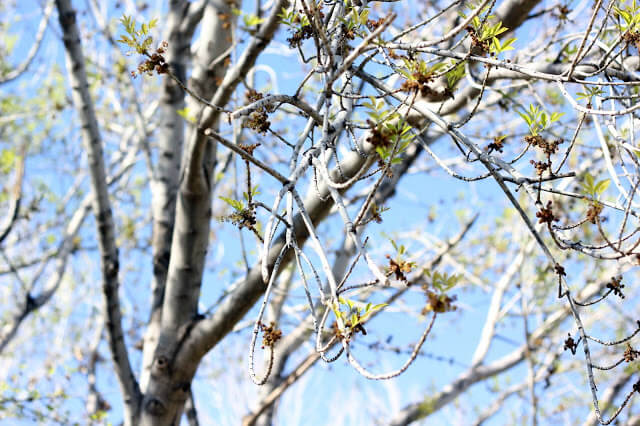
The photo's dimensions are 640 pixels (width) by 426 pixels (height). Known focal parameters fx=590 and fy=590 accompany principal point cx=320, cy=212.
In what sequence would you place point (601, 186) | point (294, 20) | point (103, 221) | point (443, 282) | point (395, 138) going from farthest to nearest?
1. point (103, 221)
2. point (294, 20)
3. point (601, 186)
4. point (395, 138)
5. point (443, 282)

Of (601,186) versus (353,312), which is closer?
(353,312)

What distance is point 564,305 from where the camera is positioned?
4.57 metres

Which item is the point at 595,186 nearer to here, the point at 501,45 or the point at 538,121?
the point at 538,121

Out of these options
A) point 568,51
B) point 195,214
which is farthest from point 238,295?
point 568,51

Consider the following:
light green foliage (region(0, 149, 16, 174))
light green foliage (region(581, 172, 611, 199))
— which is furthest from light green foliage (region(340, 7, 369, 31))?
light green foliage (region(0, 149, 16, 174))

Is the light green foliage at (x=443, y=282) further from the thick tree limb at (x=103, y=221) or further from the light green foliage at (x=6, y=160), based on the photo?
the light green foliage at (x=6, y=160)

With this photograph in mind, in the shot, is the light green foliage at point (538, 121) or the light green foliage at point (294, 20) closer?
the light green foliage at point (538, 121)

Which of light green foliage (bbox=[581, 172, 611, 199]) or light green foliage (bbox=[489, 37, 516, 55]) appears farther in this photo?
light green foliage (bbox=[489, 37, 516, 55])

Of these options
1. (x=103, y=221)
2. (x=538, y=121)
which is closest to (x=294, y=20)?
(x=538, y=121)

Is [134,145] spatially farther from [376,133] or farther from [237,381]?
[376,133]

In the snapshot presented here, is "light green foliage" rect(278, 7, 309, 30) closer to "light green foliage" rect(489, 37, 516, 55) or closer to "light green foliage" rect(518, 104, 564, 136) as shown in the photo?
"light green foliage" rect(489, 37, 516, 55)

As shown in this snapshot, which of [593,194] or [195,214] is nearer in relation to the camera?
[593,194]

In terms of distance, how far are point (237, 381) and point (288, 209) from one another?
5766 millimetres

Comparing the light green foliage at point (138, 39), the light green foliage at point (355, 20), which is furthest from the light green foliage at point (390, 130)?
the light green foliage at point (138, 39)
